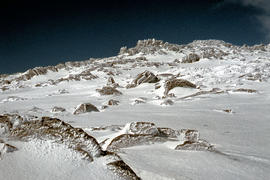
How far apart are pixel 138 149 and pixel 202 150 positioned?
2.13ft

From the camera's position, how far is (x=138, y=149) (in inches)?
72.2

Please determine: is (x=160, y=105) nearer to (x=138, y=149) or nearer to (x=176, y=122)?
(x=176, y=122)

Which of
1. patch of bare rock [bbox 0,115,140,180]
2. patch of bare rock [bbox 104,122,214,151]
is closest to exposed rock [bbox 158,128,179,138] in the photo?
patch of bare rock [bbox 104,122,214,151]

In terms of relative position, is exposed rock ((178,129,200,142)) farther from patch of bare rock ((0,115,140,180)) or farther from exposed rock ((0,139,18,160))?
exposed rock ((0,139,18,160))

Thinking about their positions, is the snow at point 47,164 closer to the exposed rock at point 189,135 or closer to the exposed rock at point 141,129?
the exposed rock at point 141,129

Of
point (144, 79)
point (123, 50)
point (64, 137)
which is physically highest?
point (123, 50)

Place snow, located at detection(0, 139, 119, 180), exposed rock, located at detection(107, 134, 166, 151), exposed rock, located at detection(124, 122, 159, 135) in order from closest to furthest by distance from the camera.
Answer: snow, located at detection(0, 139, 119, 180), exposed rock, located at detection(107, 134, 166, 151), exposed rock, located at detection(124, 122, 159, 135)

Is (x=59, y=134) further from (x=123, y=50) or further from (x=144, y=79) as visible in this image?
(x=123, y=50)

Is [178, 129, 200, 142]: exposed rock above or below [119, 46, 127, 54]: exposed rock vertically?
below

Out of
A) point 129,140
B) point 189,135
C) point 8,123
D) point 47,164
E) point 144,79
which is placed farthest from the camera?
point 144,79

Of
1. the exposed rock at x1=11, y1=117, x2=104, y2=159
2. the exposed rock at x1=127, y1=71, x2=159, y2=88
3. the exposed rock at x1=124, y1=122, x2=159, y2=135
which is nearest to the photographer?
the exposed rock at x1=11, y1=117, x2=104, y2=159

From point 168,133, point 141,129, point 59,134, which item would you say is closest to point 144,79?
point 168,133

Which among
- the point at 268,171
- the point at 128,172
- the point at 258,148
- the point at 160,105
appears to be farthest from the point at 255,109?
the point at 128,172

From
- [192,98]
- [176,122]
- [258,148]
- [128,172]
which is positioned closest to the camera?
[128,172]
